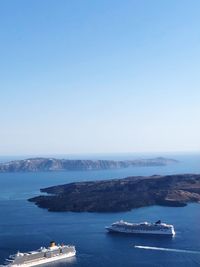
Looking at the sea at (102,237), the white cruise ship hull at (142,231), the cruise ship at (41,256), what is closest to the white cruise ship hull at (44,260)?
the cruise ship at (41,256)

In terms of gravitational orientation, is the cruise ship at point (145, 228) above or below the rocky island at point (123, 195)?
below

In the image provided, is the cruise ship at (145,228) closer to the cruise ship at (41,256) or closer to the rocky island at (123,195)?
the cruise ship at (41,256)

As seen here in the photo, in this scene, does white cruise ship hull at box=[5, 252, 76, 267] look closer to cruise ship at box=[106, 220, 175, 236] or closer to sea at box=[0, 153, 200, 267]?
sea at box=[0, 153, 200, 267]

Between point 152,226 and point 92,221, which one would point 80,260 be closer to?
point 152,226

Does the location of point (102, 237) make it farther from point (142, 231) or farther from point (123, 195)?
point (123, 195)

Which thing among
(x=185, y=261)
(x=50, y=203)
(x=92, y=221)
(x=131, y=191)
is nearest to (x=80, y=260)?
(x=185, y=261)

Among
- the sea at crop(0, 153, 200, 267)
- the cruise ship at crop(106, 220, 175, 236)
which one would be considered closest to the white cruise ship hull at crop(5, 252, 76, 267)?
the sea at crop(0, 153, 200, 267)
